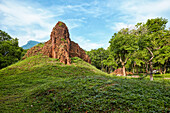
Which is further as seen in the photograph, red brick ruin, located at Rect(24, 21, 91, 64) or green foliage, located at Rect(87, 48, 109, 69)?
green foliage, located at Rect(87, 48, 109, 69)

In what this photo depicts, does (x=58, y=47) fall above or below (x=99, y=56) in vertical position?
above

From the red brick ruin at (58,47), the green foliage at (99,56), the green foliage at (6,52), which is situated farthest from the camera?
the green foliage at (99,56)

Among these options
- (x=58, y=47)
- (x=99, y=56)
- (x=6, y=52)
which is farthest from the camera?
(x=99, y=56)

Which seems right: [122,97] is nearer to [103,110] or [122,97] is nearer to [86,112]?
[103,110]

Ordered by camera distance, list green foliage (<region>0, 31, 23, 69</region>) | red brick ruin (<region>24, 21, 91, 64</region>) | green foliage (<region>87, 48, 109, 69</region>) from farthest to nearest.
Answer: green foliage (<region>87, 48, 109, 69</region>), green foliage (<region>0, 31, 23, 69</region>), red brick ruin (<region>24, 21, 91, 64</region>)

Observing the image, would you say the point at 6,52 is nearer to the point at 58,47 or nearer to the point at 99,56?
the point at 58,47

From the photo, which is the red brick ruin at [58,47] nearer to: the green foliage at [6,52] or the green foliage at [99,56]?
the green foliage at [6,52]

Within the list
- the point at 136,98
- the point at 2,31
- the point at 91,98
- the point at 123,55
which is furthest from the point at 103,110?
the point at 2,31

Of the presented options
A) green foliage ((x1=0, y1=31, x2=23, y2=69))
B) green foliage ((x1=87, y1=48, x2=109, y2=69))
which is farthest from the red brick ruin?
green foliage ((x1=87, y1=48, x2=109, y2=69))

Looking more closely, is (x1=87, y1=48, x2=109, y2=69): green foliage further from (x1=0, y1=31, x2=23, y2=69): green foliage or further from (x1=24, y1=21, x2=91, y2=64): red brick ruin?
(x1=0, y1=31, x2=23, y2=69): green foliage

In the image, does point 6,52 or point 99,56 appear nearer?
point 6,52

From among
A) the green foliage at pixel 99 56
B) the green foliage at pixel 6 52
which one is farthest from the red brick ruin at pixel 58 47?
the green foliage at pixel 99 56

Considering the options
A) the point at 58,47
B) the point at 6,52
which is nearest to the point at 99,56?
the point at 58,47

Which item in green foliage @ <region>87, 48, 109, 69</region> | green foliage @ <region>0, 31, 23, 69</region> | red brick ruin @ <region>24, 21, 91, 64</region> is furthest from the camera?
green foliage @ <region>87, 48, 109, 69</region>
